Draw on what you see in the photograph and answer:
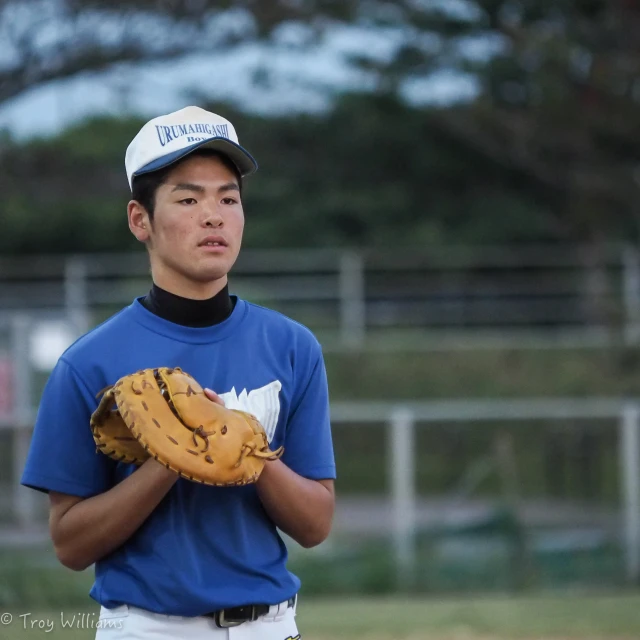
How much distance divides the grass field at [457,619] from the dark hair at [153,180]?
3751 mm

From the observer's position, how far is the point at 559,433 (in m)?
9.31

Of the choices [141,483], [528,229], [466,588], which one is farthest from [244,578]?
[528,229]

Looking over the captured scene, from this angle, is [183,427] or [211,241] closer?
[183,427]

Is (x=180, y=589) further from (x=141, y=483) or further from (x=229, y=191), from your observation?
(x=229, y=191)

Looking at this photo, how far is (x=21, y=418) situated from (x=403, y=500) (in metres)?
3.08

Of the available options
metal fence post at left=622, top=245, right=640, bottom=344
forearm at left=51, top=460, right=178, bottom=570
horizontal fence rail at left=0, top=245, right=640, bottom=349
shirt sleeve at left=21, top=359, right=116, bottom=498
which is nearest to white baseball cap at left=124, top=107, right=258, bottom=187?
shirt sleeve at left=21, top=359, right=116, bottom=498

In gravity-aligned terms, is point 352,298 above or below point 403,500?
above

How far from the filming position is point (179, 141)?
241cm

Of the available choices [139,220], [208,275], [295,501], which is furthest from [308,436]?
[139,220]

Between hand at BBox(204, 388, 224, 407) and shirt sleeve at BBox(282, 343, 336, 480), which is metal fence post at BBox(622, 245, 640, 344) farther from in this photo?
hand at BBox(204, 388, 224, 407)

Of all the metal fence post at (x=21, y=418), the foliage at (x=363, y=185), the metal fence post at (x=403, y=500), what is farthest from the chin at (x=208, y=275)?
the foliage at (x=363, y=185)

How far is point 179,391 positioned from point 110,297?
13.4 meters

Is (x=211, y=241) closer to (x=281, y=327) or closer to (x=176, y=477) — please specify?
(x=281, y=327)

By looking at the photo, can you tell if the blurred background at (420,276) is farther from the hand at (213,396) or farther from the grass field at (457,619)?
the hand at (213,396)
